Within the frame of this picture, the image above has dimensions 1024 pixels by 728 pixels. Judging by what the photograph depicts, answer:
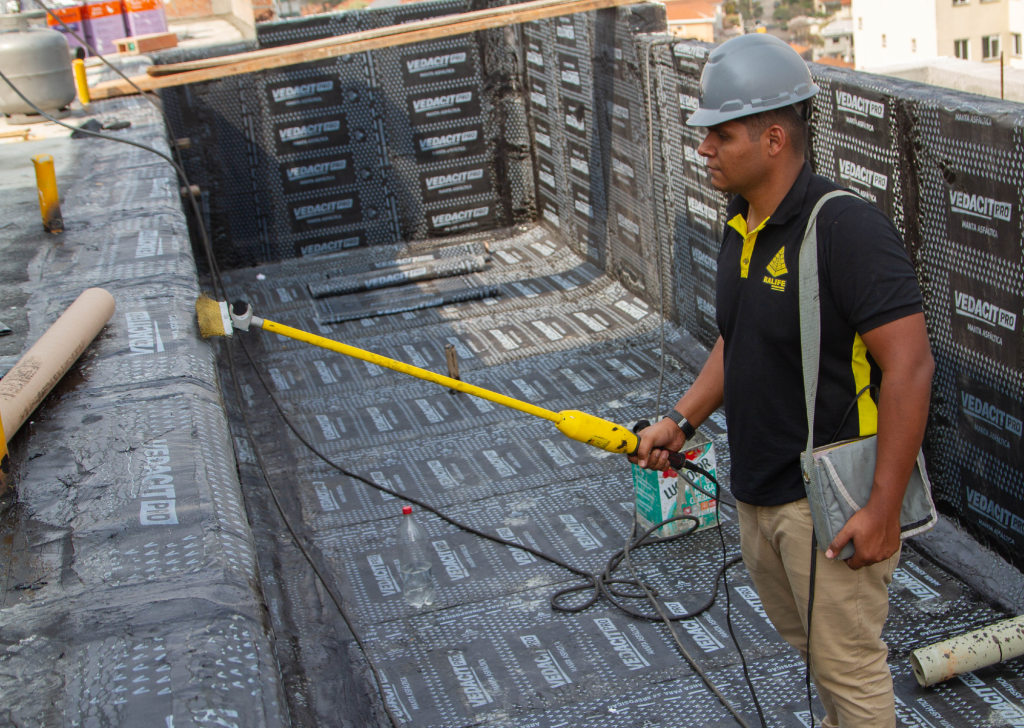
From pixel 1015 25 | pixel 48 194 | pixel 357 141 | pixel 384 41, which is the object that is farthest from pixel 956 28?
pixel 48 194

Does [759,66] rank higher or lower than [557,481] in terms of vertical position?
higher

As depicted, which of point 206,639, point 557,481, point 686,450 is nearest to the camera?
point 206,639

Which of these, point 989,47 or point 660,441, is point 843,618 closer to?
point 660,441

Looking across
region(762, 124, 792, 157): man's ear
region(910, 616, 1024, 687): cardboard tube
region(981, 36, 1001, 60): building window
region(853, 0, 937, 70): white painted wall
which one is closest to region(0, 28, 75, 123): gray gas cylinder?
region(762, 124, 792, 157): man's ear

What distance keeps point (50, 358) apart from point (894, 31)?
154ft

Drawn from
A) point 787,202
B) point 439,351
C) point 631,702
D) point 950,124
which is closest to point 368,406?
point 439,351

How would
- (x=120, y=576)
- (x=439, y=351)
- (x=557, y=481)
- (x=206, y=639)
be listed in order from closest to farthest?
(x=206, y=639)
(x=120, y=576)
(x=557, y=481)
(x=439, y=351)

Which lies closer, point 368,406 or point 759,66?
point 759,66

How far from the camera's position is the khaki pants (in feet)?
7.42

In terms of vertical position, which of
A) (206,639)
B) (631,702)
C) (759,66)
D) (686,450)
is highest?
(759,66)

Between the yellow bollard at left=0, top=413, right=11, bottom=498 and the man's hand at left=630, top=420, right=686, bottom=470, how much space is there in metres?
1.79

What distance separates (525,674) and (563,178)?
5.64m

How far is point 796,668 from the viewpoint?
3.33 meters

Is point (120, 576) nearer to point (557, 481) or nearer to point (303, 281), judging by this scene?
point (557, 481)
